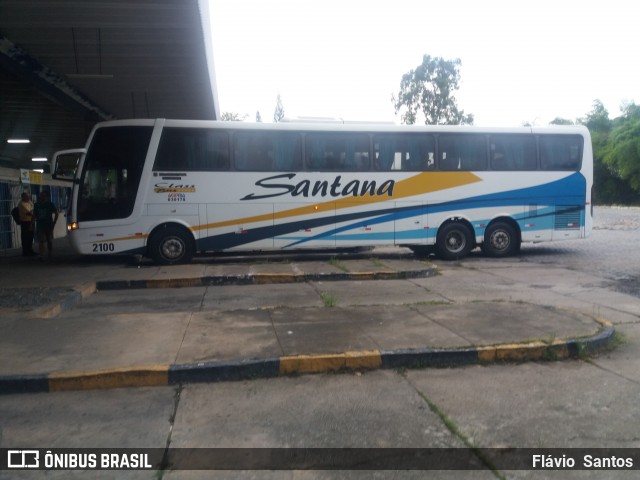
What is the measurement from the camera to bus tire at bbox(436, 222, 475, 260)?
1442 cm

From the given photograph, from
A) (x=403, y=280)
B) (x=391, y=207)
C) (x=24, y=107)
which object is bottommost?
(x=403, y=280)

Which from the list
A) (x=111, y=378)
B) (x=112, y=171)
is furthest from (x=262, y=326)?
(x=112, y=171)

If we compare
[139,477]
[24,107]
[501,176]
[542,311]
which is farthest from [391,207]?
[24,107]

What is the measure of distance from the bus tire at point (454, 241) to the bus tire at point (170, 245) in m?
6.39

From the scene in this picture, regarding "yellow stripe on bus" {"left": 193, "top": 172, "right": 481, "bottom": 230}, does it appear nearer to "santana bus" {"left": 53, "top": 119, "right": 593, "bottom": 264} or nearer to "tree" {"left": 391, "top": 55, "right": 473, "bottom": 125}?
"santana bus" {"left": 53, "top": 119, "right": 593, "bottom": 264}

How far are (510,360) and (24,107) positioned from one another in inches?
742

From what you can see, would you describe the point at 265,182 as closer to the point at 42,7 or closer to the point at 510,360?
the point at 42,7

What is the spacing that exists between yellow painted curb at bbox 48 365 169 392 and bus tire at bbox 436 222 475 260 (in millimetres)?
10407

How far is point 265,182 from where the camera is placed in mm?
13453

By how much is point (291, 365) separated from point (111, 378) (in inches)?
66.2

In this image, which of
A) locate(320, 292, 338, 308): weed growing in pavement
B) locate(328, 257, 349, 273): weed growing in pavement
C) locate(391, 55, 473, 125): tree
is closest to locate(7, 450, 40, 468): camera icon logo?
locate(320, 292, 338, 308): weed growing in pavement

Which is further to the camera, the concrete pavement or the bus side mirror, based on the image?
the bus side mirror

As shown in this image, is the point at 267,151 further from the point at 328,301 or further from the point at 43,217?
the point at 43,217

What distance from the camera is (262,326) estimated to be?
6.74 metres
